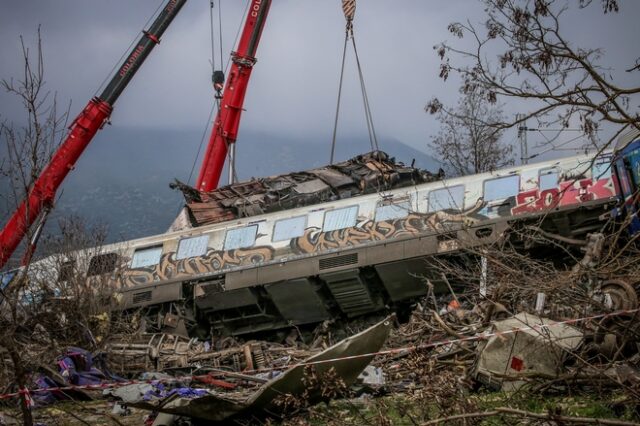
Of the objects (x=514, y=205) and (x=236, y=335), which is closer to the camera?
(x=514, y=205)

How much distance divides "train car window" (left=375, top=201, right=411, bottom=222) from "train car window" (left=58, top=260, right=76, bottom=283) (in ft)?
24.8

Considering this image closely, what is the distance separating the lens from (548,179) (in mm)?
18953

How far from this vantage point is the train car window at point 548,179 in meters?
18.8

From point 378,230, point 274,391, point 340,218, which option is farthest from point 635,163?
point 340,218

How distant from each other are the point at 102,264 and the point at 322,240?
586cm

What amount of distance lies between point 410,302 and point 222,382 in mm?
8870

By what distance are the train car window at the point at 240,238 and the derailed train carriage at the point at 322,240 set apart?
0.03m

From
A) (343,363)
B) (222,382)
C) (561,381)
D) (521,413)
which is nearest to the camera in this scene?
(521,413)

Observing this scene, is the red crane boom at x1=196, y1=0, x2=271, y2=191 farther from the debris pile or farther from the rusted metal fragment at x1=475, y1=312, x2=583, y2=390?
the rusted metal fragment at x1=475, y1=312, x2=583, y2=390

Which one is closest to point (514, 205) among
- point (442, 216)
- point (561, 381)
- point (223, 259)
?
point (442, 216)

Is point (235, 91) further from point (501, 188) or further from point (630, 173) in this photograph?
point (630, 173)

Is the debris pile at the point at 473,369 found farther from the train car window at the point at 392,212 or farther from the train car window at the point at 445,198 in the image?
the train car window at the point at 392,212

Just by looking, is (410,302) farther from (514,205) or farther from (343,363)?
(343,363)

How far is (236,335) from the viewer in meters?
22.1
